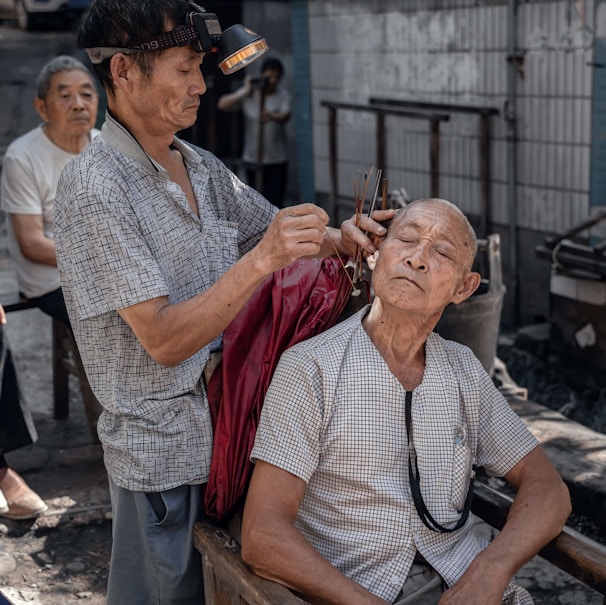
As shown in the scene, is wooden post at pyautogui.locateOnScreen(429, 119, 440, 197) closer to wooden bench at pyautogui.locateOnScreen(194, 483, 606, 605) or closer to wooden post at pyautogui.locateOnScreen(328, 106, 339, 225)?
wooden post at pyautogui.locateOnScreen(328, 106, 339, 225)

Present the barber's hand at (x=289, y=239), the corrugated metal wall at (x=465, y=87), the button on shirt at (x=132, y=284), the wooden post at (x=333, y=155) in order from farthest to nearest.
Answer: the wooden post at (x=333, y=155) < the corrugated metal wall at (x=465, y=87) < the button on shirt at (x=132, y=284) < the barber's hand at (x=289, y=239)

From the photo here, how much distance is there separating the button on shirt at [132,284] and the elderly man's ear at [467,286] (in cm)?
60

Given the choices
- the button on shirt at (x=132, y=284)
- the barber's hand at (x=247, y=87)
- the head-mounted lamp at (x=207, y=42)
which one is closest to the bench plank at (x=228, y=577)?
the button on shirt at (x=132, y=284)

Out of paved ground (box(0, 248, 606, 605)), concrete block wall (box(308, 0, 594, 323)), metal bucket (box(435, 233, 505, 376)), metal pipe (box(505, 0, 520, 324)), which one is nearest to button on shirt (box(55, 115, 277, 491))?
paved ground (box(0, 248, 606, 605))

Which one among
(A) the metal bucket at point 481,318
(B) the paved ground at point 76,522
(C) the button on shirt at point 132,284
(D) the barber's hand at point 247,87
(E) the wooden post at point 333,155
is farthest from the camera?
(D) the barber's hand at point 247,87

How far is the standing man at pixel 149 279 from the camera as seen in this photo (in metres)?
2.21

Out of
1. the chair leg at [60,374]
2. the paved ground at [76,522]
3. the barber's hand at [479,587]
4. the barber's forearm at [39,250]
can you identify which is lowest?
the paved ground at [76,522]

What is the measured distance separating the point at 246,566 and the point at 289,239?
0.74 m

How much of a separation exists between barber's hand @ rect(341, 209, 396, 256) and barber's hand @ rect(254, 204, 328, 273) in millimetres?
349

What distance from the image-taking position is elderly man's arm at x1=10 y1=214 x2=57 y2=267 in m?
4.60

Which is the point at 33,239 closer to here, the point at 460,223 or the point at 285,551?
the point at 460,223

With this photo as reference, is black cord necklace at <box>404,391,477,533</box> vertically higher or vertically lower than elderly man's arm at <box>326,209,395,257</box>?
lower

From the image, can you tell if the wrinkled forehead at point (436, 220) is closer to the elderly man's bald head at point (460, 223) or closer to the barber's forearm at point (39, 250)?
the elderly man's bald head at point (460, 223)

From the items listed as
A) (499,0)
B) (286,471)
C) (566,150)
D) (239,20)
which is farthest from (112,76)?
(239,20)
